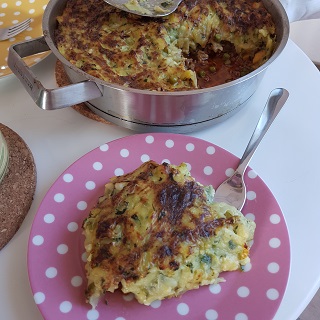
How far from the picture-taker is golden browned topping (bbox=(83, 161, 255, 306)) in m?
0.99

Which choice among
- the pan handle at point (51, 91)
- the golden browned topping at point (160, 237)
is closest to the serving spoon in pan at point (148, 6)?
the pan handle at point (51, 91)

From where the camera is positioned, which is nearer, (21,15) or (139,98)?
(139,98)

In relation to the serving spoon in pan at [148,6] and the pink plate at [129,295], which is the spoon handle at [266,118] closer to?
the pink plate at [129,295]

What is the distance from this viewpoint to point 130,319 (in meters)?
1.00

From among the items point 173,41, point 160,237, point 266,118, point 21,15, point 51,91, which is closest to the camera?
point 160,237

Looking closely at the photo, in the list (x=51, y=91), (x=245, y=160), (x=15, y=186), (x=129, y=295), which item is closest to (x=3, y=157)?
(x=15, y=186)

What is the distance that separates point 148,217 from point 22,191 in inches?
17.5

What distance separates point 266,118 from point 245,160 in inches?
8.3

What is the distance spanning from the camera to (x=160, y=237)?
3.35 feet

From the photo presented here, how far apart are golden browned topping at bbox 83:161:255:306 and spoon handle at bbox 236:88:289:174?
0.89 ft

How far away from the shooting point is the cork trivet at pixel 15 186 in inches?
48.1

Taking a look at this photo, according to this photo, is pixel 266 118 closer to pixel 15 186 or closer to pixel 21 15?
pixel 15 186

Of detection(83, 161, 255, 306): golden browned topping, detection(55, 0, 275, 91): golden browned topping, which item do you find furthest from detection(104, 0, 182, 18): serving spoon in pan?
detection(83, 161, 255, 306): golden browned topping

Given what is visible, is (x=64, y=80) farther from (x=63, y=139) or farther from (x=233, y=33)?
(x=233, y=33)
